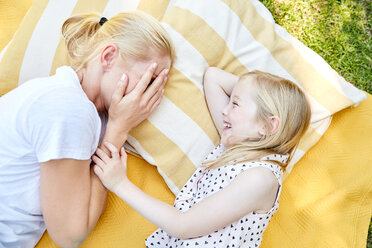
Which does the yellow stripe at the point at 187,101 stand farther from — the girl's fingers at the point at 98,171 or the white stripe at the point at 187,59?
the girl's fingers at the point at 98,171

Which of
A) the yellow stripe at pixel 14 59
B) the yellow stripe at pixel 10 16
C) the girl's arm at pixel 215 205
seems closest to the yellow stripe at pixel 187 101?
the girl's arm at pixel 215 205

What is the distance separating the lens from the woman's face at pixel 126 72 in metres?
1.69

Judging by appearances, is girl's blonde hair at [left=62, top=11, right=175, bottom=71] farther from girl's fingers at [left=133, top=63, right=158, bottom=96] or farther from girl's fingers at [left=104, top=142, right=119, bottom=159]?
girl's fingers at [left=104, top=142, right=119, bottom=159]

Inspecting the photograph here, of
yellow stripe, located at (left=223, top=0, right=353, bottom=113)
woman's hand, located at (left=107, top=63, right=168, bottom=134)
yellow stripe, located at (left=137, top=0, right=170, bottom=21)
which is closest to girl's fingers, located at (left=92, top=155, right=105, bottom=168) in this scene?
woman's hand, located at (left=107, top=63, right=168, bottom=134)

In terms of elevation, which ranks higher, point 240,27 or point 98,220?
point 240,27

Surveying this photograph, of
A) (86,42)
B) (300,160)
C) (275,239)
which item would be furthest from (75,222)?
(300,160)

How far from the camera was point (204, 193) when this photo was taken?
176 centimetres

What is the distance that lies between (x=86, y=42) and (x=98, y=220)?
0.92 meters

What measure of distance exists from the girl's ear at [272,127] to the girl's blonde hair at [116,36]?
24.0 inches

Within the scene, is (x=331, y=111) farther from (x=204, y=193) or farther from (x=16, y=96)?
(x=16, y=96)

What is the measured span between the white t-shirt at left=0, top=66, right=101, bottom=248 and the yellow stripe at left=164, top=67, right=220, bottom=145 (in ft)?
1.61

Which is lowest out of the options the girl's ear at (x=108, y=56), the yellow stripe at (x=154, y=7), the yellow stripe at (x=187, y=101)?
the yellow stripe at (x=187, y=101)

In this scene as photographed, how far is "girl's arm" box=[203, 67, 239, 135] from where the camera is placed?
6.39 ft

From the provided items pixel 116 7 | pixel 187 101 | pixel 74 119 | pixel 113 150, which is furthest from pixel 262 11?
pixel 74 119
